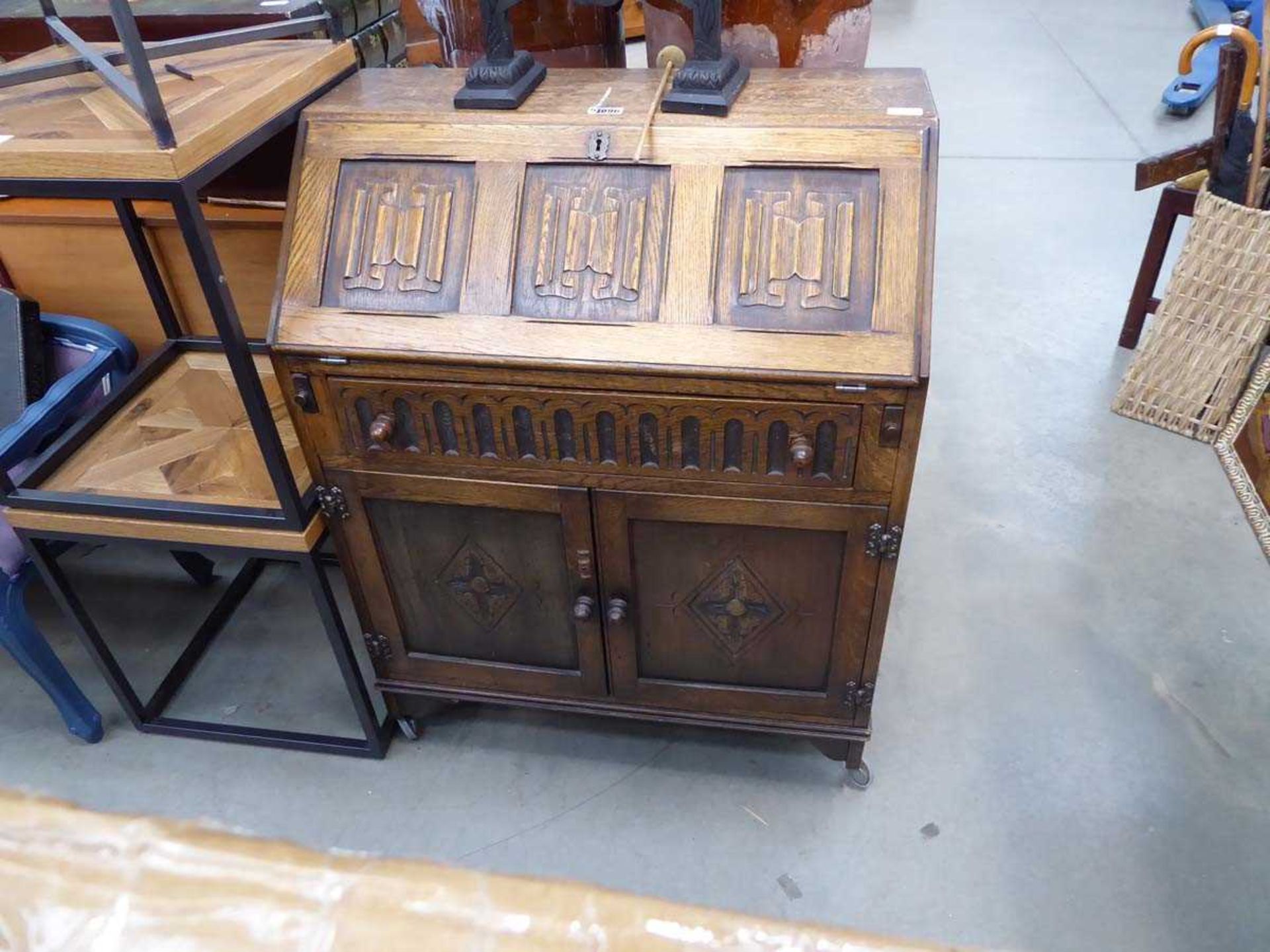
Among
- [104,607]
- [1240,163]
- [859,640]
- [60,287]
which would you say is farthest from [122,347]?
[1240,163]

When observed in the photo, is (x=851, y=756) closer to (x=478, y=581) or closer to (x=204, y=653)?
(x=478, y=581)

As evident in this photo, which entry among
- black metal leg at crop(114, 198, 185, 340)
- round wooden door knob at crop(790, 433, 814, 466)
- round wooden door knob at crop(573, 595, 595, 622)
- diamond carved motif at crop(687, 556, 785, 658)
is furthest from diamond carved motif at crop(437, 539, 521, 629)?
black metal leg at crop(114, 198, 185, 340)

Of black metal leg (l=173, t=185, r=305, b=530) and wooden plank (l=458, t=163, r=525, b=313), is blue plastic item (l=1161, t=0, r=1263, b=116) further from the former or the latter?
black metal leg (l=173, t=185, r=305, b=530)

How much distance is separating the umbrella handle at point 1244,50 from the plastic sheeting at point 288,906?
236 cm

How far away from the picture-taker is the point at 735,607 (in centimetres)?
151

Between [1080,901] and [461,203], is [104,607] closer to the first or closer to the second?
[461,203]

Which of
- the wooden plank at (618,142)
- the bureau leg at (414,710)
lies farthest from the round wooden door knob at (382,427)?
the bureau leg at (414,710)

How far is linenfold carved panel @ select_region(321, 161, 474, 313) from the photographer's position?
1.31 meters

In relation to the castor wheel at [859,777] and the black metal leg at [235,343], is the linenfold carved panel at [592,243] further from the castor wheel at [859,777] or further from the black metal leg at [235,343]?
the castor wheel at [859,777]

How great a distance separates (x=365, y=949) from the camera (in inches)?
23.9

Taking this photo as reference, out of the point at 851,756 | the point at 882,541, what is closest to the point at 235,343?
the point at 882,541

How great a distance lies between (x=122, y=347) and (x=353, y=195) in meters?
1.00

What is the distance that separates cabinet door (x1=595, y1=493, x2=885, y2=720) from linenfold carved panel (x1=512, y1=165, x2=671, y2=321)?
307mm

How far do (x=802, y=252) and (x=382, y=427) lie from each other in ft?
2.15
